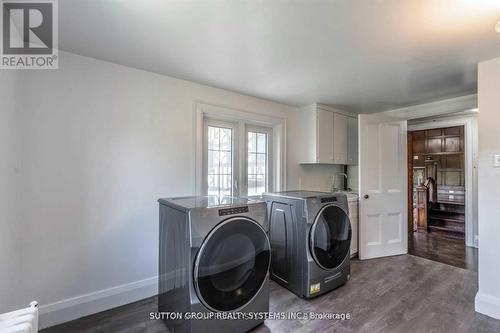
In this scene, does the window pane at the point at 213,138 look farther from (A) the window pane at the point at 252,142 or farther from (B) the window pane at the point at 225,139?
(A) the window pane at the point at 252,142

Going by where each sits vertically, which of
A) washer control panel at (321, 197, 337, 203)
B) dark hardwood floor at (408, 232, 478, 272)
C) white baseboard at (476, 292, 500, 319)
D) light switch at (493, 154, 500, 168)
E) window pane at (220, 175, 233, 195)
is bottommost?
dark hardwood floor at (408, 232, 478, 272)

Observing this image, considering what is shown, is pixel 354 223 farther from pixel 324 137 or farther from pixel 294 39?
pixel 294 39

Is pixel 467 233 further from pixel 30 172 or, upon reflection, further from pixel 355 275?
pixel 30 172

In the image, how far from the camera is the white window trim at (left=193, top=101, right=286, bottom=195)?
2611 mm

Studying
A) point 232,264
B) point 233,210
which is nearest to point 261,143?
point 233,210

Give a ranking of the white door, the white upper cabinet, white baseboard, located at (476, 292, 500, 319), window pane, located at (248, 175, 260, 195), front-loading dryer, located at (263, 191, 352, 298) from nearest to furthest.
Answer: white baseboard, located at (476, 292, 500, 319), front-loading dryer, located at (263, 191, 352, 298), window pane, located at (248, 175, 260, 195), the white door, the white upper cabinet

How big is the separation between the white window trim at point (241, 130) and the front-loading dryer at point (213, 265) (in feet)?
2.74

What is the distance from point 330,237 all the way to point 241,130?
164 centimetres

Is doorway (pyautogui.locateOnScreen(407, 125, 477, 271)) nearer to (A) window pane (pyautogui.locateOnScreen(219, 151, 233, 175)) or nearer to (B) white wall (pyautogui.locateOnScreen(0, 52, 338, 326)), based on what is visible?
(A) window pane (pyautogui.locateOnScreen(219, 151, 233, 175))

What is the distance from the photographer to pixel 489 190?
79.6 inches

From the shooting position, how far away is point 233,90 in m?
2.84

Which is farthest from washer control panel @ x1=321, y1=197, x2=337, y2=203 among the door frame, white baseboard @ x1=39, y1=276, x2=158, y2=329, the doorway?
the door frame

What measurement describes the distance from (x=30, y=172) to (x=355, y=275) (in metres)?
3.27

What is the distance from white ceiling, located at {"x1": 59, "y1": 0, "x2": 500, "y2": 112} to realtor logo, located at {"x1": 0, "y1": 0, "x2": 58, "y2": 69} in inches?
2.9
